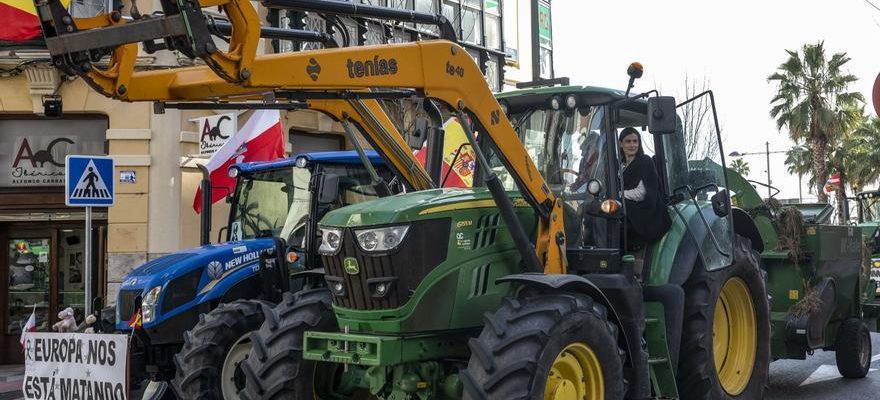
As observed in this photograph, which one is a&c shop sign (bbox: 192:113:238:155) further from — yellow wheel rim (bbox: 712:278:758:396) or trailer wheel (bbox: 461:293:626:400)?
trailer wheel (bbox: 461:293:626:400)

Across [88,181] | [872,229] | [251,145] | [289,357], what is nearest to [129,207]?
[251,145]

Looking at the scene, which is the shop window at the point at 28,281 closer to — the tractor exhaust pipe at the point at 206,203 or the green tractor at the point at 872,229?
the tractor exhaust pipe at the point at 206,203

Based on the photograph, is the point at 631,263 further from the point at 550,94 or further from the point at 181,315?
the point at 181,315

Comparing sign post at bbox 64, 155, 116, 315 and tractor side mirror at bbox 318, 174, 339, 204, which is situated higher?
sign post at bbox 64, 155, 116, 315

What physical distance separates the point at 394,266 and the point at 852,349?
6.90 metres

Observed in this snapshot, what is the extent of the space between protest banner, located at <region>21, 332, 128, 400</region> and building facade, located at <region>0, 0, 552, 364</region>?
733 centimetres

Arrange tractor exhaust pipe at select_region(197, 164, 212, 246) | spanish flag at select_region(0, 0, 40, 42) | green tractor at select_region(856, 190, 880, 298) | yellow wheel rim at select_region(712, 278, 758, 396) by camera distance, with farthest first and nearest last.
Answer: spanish flag at select_region(0, 0, 40, 42), green tractor at select_region(856, 190, 880, 298), tractor exhaust pipe at select_region(197, 164, 212, 246), yellow wheel rim at select_region(712, 278, 758, 396)

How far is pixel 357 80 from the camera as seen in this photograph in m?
5.54

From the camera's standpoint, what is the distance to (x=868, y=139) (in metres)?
48.6

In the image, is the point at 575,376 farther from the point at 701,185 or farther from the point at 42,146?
the point at 42,146

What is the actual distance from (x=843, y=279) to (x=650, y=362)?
16.5 ft

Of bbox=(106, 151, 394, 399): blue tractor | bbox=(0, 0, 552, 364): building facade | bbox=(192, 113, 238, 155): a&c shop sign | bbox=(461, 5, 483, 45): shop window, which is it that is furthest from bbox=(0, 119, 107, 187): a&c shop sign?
bbox=(461, 5, 483, 45): shop window

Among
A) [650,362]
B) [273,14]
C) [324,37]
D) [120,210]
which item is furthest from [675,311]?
[120,210]

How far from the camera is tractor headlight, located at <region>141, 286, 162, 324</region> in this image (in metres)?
8.77
